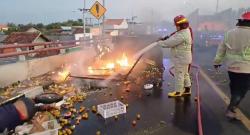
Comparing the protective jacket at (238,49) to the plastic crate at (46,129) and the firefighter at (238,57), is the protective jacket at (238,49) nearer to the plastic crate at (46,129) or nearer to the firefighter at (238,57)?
the firefighter at (238,57)

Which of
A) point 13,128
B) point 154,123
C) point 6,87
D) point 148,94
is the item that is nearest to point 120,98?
point 148,94

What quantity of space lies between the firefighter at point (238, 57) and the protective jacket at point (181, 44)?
1355 mm

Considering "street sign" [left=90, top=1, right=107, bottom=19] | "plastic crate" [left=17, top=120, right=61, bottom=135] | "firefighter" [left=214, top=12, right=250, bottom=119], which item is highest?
"street sign" [left=90, top=1, right=107, bottom=19]

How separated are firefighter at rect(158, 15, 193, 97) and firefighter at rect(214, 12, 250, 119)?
1386 millimetres

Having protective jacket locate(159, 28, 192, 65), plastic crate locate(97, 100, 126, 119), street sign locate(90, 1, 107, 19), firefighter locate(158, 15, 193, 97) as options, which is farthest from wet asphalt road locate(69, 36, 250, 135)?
street sign locate(90, 1, 107, 19)

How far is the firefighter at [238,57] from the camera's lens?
5.37m

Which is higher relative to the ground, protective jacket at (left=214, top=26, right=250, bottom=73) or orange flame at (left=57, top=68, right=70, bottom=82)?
protective jacket at (left=214, top=26, right=250, bottom=73)

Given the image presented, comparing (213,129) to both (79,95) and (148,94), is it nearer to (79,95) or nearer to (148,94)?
(148,94)

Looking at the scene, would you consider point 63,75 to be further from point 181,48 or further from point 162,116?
point 162,116

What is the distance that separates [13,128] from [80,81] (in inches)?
183

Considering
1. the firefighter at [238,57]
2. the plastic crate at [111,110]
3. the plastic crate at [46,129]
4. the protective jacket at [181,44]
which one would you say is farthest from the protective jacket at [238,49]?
the plastic crate at [46,129]

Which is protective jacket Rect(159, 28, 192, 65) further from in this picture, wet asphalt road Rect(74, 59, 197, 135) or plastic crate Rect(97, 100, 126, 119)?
plastic crate Rect(97, 100, 126, 119)

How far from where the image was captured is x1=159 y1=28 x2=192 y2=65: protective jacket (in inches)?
273

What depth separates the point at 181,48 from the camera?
7.06m
